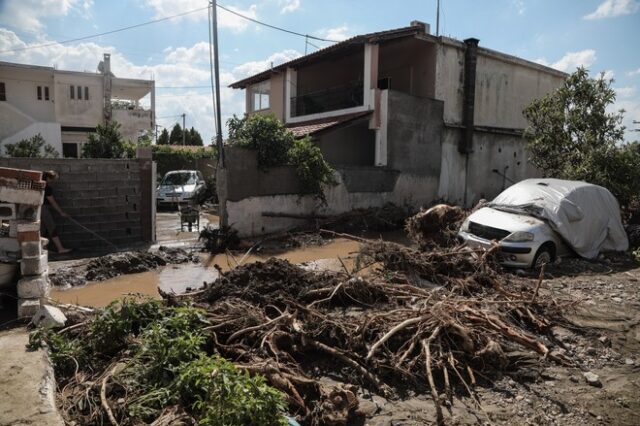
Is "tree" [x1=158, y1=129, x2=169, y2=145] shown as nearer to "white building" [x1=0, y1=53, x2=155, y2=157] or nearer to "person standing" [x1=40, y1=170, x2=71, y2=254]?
"white building" [x1=0, y1=53, x2=155, y2=157]

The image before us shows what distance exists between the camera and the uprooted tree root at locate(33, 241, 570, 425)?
3.71 m

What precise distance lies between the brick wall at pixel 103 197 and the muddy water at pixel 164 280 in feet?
7.20

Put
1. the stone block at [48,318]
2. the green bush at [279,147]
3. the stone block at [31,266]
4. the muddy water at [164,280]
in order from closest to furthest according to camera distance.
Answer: the stone block at [48,318], the stone block at [31,266], the muddy water at [164,280], the green bush at [279,147]

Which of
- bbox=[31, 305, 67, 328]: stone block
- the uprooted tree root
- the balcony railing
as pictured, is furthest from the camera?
the balcony railing

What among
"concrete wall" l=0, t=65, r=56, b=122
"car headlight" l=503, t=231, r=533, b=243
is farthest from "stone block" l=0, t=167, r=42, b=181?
"concrete wall" l=0, t=65, r=56, b=122

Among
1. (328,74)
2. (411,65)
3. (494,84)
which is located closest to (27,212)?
(411,65)

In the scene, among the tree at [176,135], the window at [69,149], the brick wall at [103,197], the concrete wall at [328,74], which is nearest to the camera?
the brick wall at [103,197]

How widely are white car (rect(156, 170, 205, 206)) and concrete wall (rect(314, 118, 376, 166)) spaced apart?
252 inches

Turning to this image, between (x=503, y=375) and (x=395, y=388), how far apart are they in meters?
1.13

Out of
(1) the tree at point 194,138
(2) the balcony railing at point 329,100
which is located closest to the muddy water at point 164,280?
→ (2) the balcony railing at point 329,100

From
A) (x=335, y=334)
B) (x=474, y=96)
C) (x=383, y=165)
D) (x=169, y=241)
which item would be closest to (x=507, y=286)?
(x=335, y=334)

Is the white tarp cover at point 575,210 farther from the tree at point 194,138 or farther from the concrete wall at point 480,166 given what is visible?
the tree at point 194,138

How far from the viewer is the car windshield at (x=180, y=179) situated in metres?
21.4

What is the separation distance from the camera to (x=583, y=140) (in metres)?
14.1
